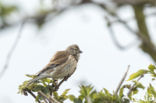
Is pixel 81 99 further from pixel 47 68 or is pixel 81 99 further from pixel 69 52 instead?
pixel 69 52

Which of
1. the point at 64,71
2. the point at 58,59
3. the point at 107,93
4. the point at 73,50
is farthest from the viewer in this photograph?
the point at 73,50

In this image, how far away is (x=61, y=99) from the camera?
Answer: 11.5 ft

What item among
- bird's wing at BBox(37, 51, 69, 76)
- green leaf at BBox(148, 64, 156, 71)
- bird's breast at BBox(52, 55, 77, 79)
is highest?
bird's wing at BBox(37, 51, 69, 76)

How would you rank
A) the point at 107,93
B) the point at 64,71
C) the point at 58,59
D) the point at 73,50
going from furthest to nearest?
the point at 73,50, the point at 58,59, the point at 64,71, the point at 107,93

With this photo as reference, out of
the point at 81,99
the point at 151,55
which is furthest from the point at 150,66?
the point at 151,55

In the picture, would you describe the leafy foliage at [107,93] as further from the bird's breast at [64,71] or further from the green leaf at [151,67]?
the bird's breast at [64,71]

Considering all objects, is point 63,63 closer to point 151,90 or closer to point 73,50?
point 73,50

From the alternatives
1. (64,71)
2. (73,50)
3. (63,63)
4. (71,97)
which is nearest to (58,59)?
(63,63)

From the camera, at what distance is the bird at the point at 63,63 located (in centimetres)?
487

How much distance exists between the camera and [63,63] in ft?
18.8

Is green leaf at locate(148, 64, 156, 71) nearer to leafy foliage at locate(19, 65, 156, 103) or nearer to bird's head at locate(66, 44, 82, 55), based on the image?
leafy foliage at locate(19, 65, 156, 103)

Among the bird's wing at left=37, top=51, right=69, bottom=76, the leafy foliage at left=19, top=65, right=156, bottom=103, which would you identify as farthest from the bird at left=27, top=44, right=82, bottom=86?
the leafy foliage at left=19, top=65, right=156, bottom=103

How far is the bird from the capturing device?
192 inches

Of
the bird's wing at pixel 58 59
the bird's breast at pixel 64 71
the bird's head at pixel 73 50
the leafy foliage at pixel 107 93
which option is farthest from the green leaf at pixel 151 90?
the bird's head at pixel 73 50
